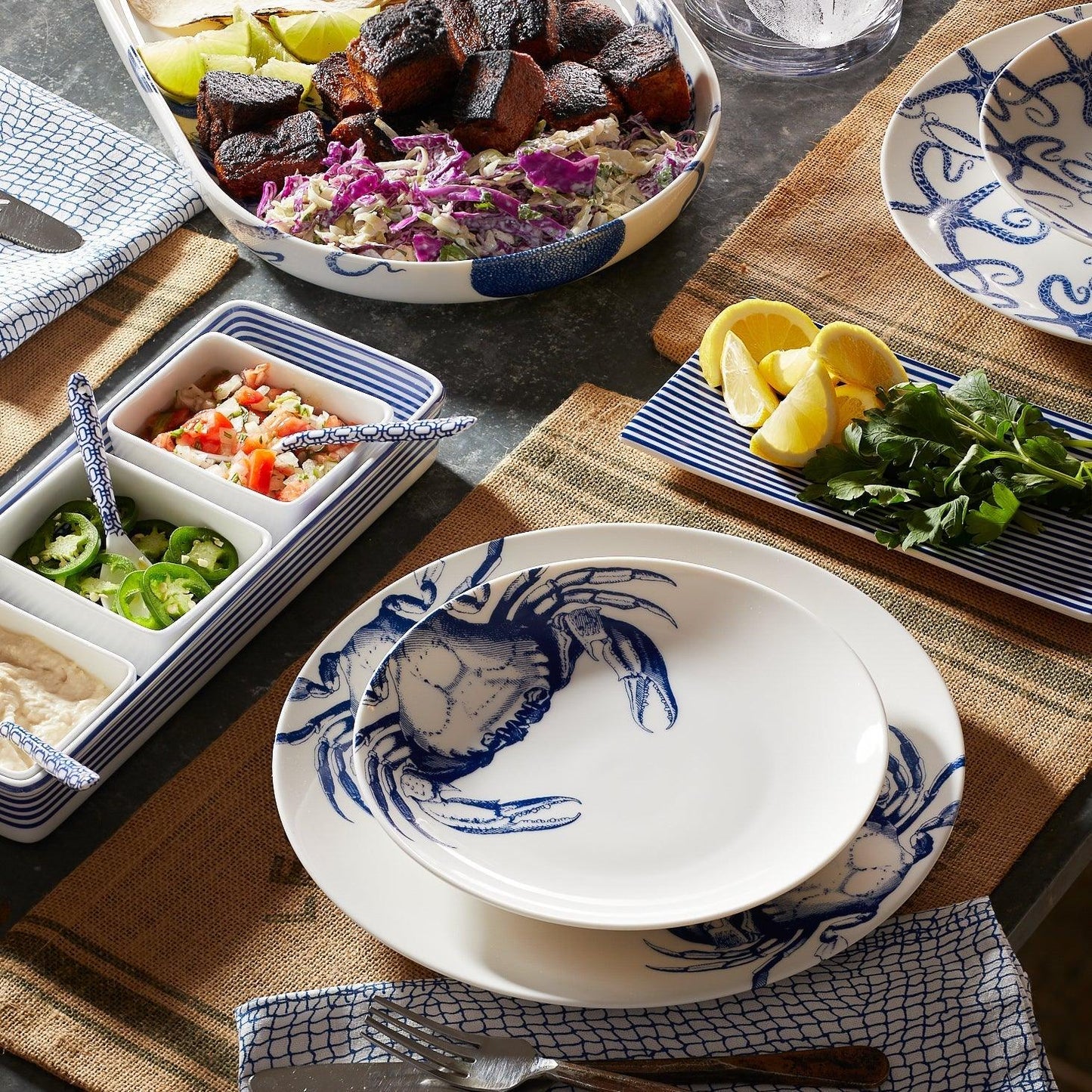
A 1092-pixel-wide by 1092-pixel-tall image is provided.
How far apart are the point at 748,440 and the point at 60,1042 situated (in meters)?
0.87

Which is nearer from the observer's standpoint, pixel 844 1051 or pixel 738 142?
pixel 844 1051

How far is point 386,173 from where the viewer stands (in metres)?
1.51

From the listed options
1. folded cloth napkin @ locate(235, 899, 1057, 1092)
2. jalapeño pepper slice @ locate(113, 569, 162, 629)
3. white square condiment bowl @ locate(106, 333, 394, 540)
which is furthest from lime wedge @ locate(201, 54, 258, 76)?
folded cloth napkin @ locate(235, 899, 1057, 1092)

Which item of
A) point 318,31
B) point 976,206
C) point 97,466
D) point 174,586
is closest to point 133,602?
point 174,586

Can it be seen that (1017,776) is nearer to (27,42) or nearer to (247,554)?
(247,554)

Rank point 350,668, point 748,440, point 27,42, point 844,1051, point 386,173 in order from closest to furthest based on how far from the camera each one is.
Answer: point 844,1051, point 350,668, point 748,440, point 386,173, point 27,42

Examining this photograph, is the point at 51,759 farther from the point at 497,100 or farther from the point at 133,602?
the point at 497,100

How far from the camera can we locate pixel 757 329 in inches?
52.8

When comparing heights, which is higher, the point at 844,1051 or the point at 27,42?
the point at 27,42

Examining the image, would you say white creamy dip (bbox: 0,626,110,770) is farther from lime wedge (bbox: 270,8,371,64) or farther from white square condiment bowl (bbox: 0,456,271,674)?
lime wedge (bbox: 270,8,371,64)

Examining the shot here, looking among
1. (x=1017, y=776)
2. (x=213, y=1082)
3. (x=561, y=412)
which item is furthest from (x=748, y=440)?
(x=213, y=1082)

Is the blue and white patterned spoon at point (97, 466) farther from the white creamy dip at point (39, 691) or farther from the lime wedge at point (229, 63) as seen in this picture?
the lime wedge at point (229, 63)

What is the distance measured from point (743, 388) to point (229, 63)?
0.92 m

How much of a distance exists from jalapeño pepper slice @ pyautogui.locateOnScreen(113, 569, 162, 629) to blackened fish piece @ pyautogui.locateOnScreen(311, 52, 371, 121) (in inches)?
30.7
